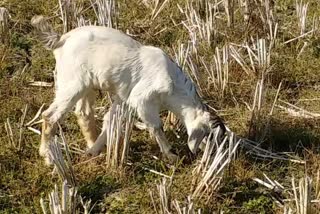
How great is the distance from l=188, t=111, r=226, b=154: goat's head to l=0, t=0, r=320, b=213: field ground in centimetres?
20

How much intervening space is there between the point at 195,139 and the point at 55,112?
3.87 ft

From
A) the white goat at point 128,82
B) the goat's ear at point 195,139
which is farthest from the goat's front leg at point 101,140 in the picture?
the goat's ear at point 195,139

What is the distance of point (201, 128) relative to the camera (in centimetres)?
599

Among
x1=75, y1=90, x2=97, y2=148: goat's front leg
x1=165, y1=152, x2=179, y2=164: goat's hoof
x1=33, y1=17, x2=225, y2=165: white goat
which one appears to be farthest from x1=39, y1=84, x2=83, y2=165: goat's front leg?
x1=165, y1=152, x2=179, y2=164: goat's hoof

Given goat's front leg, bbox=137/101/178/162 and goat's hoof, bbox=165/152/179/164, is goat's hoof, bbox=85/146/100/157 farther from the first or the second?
goat's hoof, bbox=165/152/179/164

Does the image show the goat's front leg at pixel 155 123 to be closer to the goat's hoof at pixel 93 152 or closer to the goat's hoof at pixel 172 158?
the goat's hoof at pixel 172 158

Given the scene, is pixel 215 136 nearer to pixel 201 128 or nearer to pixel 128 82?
pixel 201 128

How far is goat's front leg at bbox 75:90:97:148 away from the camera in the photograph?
20.8ft

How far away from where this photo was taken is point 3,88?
23.6 ft

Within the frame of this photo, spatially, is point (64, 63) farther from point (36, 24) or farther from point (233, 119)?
point (233, 119)

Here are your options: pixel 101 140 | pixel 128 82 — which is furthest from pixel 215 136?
pixel 101 140

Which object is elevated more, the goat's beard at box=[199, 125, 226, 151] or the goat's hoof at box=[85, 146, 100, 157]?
the goat's beard at box=[199, 125, 226, 151]

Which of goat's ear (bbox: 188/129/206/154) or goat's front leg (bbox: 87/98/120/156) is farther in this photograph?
goat's front leg (bbox: 87/98/120/156)

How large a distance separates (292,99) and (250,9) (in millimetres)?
1399
